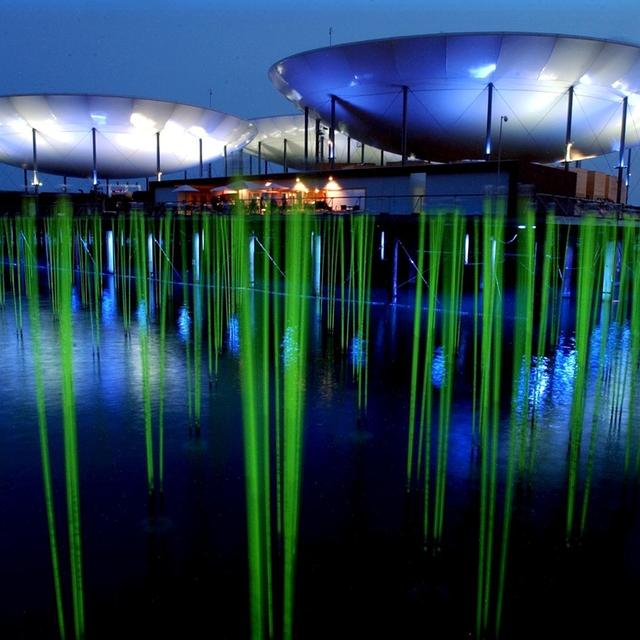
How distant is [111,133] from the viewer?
3284 cm

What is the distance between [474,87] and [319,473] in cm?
1941

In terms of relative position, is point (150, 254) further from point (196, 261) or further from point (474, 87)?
point (474, 87)

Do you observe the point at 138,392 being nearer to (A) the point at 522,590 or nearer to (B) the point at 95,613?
(B) the point at 95,613

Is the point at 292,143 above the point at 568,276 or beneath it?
above

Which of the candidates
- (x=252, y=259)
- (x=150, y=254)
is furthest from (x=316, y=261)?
(x=150, y=254)

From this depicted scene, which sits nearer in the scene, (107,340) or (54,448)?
(54,448)

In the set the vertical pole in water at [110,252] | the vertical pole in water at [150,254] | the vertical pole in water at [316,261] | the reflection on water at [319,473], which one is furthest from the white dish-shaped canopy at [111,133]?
the reflection on water at [319,473]

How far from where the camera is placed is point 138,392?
8.03m

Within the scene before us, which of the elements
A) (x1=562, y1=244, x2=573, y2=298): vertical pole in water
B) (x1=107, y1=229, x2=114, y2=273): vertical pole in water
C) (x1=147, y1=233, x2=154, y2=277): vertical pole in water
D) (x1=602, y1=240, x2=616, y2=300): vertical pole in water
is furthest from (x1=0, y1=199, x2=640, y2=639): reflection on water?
(x1=107, y1=229, x2=114, y2=273): vertical pole in water

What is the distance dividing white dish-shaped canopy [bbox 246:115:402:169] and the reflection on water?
106 ft

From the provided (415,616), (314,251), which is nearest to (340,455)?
(415,616)

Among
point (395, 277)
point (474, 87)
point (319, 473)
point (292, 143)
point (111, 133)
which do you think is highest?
point (292, 143)

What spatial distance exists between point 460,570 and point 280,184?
21073 millimetres

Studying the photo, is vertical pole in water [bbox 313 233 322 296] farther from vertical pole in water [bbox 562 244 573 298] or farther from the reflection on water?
vertical pole in water [bbox 562 244 573 298]
